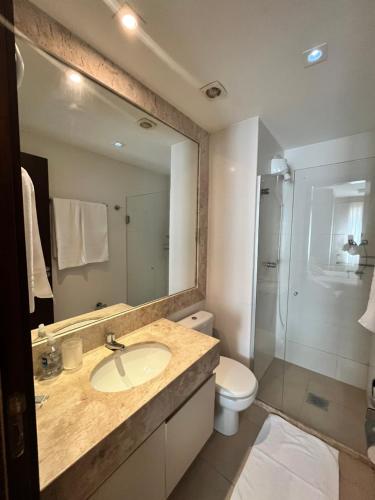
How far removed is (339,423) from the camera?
5.42 ft

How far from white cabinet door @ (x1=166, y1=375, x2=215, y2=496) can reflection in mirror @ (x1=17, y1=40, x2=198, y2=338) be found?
683 millimetres

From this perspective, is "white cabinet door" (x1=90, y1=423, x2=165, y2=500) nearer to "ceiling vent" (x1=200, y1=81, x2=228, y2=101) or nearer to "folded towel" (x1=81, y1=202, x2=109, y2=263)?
"folded towel" (x1=81, y1=202, x2=109, y2=263)

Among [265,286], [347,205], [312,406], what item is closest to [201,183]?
[265,286]

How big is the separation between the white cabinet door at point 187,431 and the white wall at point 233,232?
71cm

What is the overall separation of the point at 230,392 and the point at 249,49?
2017 mm

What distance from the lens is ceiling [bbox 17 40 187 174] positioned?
994 millimetres

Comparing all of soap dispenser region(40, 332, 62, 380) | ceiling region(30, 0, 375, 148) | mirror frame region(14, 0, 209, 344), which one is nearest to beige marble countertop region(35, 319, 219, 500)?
soap dispenser region(40, 332, 62, 380)

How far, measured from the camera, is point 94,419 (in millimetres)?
749

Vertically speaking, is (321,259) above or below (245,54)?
below

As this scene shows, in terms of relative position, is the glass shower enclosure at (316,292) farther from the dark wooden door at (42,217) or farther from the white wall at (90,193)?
the dark wooden door at (42,217)

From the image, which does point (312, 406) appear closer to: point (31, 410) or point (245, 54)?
point (31, 410)

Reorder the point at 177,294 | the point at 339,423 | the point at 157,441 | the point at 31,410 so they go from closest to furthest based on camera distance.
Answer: the point at 31,410
the point at 157,441
the point at 339,423
the point at 177,294

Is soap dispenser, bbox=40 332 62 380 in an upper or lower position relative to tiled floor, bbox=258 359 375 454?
upper

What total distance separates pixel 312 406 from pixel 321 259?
1.36m
